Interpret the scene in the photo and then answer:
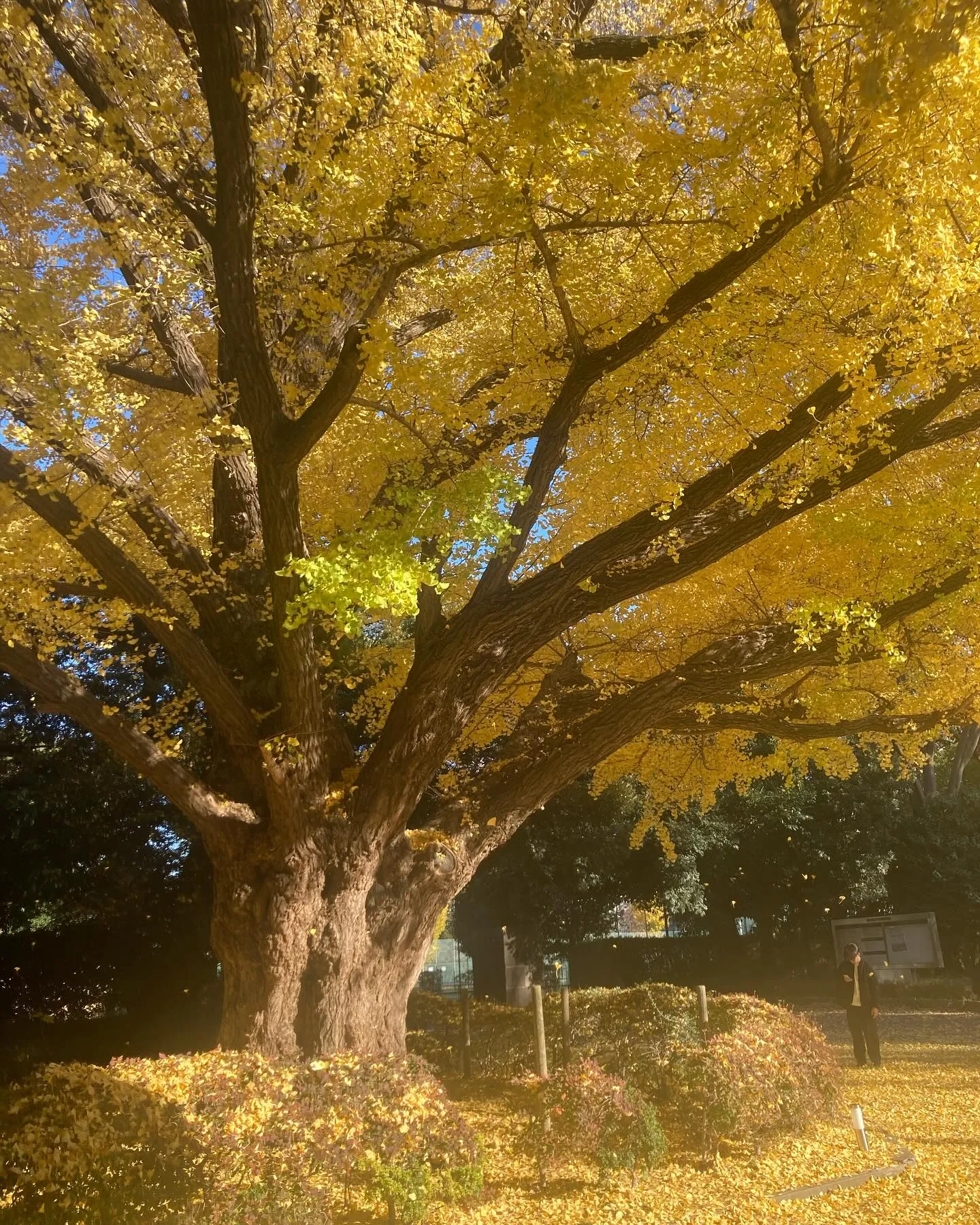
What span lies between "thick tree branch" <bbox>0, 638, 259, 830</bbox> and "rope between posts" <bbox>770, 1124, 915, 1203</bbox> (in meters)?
4.12

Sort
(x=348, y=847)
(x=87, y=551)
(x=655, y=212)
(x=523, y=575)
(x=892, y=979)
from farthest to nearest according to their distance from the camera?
1. (x=892, y=979)
2. (x=523, y=575)
3. (x=348, y=847)
4. (x=87, y=551)
5. (x=655, y=212)

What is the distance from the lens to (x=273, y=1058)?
557 cm

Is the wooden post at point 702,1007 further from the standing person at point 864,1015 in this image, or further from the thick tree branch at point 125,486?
the thick tree branch at point 125,486

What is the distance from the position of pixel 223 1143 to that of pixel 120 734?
274 cm

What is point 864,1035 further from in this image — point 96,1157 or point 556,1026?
point 96,1157

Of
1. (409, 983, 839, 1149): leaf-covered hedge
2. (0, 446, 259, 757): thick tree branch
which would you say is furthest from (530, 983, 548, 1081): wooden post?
(0, 446, 259, 757): thick tree branch

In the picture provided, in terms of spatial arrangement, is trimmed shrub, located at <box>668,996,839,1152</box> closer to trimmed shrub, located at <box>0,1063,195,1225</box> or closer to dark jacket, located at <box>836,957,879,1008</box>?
dark jacket, located at <box>836,957,879,1008</box>

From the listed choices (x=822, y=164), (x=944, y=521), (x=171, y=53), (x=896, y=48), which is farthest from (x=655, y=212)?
(x=171, y=53)

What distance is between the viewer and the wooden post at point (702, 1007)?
8.57 metres

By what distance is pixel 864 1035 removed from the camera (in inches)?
389

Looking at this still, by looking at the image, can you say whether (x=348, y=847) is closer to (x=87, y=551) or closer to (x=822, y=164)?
(x=87, y=551)

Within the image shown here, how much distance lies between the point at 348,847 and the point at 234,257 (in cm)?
388

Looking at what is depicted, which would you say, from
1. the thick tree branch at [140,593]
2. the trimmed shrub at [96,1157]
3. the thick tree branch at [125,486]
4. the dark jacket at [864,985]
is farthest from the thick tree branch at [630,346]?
the dark jacket at [864,985]

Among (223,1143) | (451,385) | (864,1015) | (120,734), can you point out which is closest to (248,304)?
(451,385)
